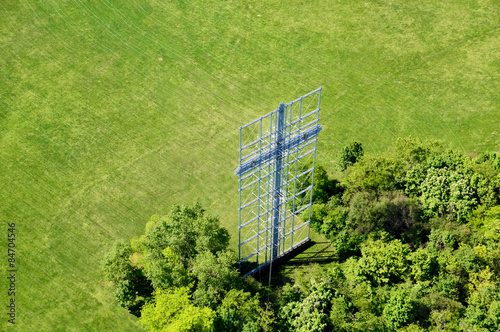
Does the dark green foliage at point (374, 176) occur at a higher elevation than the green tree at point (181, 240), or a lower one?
higher

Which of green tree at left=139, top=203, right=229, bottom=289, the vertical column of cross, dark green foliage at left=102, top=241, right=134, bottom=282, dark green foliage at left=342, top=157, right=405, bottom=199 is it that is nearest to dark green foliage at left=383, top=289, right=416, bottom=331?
the vertical column of cross

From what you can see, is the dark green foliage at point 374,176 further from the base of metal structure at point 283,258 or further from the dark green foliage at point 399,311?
the dark green foliage at point 399,311

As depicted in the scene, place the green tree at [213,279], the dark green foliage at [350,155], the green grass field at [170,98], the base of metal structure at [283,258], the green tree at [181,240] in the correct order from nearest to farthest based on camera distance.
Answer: the green tree at [213,279] < the green tree at [181,240] < the base of metal structure at [283,258] < the green grass field at [170,98] < the dark green foliage at [350,155]

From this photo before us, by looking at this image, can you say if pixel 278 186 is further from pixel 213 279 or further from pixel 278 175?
pixel 213 279

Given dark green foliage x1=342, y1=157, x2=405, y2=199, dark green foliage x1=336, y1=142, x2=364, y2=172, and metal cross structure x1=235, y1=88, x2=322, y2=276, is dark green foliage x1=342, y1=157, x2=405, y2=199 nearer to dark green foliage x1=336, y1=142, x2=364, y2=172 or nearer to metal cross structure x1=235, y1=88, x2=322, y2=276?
dark green foliage x1=336, y1=142, x2=364, y2=172

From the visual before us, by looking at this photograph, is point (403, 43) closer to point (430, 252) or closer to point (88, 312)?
point (430, 252)

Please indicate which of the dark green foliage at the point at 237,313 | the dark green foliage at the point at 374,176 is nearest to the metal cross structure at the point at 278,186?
the dark green foliage at the point at 374,176

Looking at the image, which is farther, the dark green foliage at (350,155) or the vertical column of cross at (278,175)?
the dark green foliage at (350,155)
